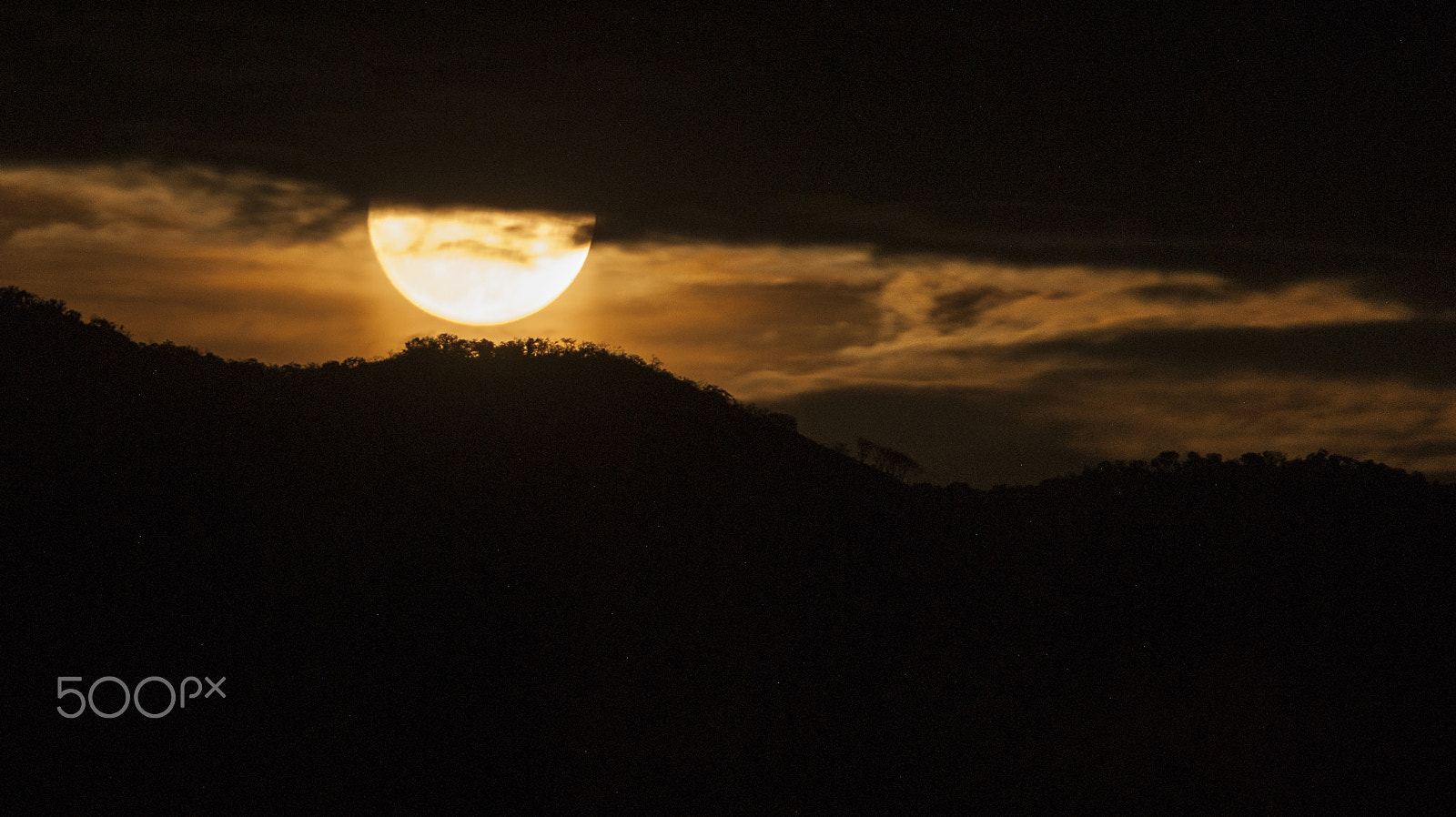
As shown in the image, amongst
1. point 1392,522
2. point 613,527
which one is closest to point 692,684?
point 613,527

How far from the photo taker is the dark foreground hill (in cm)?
2348

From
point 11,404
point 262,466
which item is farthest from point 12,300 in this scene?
point 262,466

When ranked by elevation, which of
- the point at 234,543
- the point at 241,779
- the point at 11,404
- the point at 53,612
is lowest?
the point at 241,779

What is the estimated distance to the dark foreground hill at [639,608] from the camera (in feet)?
77.0

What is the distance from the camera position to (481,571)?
29406 millimetres

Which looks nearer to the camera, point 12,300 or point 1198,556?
point 1198,556

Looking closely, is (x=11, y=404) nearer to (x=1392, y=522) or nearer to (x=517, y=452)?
(x=517, y=452)

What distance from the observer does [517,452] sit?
115 ft

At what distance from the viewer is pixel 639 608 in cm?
2888

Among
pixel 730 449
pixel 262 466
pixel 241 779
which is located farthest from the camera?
pixel 730 449

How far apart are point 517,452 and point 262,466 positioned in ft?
27.2

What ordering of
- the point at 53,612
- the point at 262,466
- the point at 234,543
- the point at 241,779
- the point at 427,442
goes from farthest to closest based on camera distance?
the point at 427,442, the point at 262,466, the point at 234,543, the point at 53,612, the point at 241,779

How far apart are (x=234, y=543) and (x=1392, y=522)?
123 feet

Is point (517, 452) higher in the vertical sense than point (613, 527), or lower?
higher
